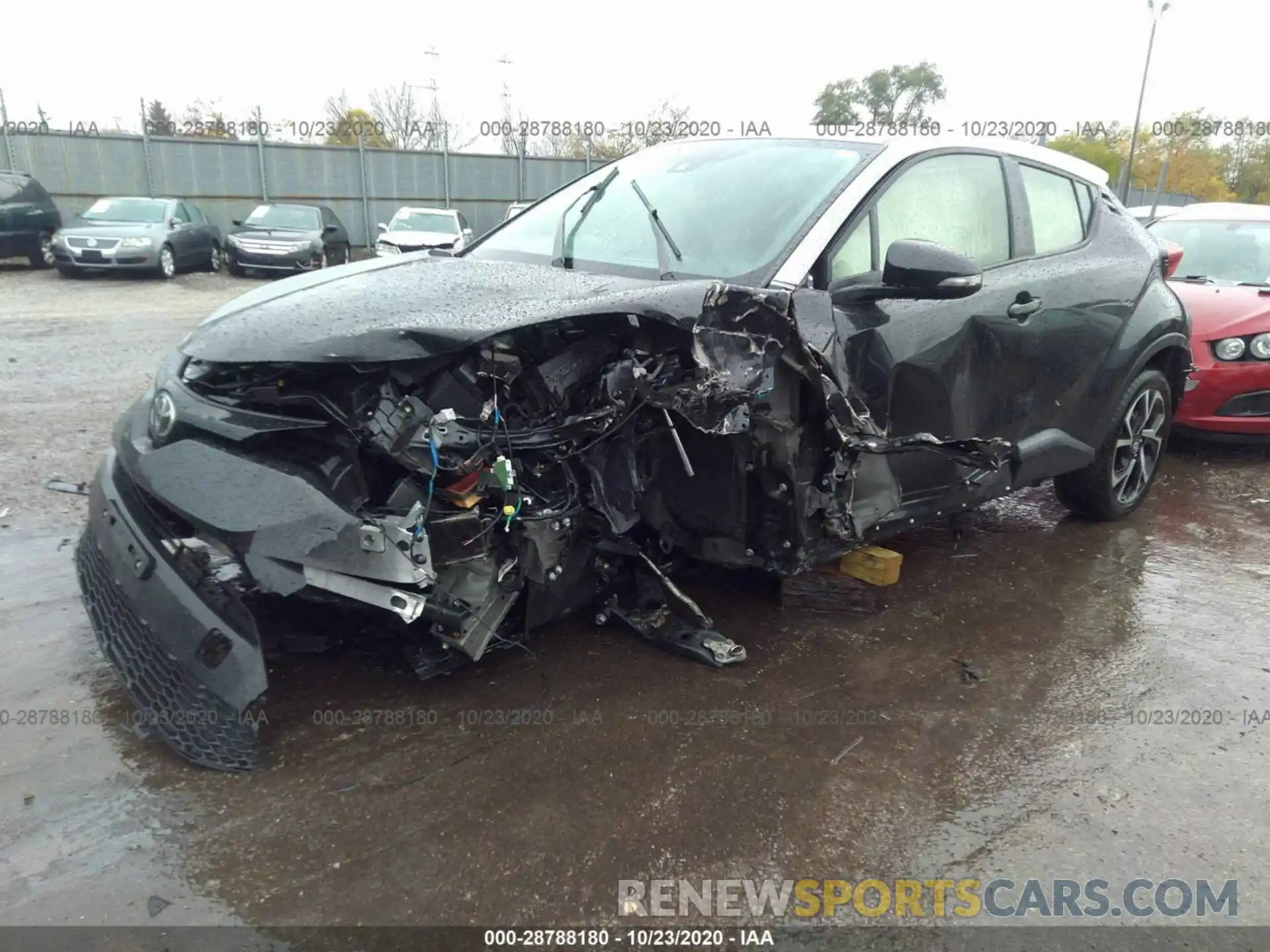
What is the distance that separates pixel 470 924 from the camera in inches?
80.9

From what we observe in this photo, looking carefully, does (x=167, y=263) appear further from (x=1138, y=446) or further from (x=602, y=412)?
(x=1138, y=446)

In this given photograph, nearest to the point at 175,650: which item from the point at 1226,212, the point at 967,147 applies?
the point at 967,147

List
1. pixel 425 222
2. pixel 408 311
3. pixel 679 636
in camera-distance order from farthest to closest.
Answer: pixel 425 222
pixel 679 636
pixel 408 311

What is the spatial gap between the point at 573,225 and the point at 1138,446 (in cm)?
324

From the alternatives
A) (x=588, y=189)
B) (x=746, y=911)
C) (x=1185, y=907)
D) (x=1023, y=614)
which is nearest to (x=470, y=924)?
(x=746, y=911)

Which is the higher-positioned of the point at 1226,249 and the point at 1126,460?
the point at 1226,249

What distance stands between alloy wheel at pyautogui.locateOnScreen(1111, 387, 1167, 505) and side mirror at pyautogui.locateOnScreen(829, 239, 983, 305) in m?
2.03

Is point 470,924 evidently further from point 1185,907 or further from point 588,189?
point 588,189

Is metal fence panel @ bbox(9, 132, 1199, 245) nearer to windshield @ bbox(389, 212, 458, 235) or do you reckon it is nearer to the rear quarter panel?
windshield @ bbox(389, 212, 458, 235)

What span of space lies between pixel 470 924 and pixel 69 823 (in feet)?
3.64

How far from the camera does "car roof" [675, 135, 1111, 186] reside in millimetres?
3588

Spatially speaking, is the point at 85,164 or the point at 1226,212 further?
the point at 85,164

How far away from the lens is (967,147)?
12.6 feet

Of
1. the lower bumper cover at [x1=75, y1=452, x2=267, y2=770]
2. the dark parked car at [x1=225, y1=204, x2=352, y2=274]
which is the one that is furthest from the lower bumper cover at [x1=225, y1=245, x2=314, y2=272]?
the lower bumper cover at [x1=75, y1=452, x2=267, y2=770]
